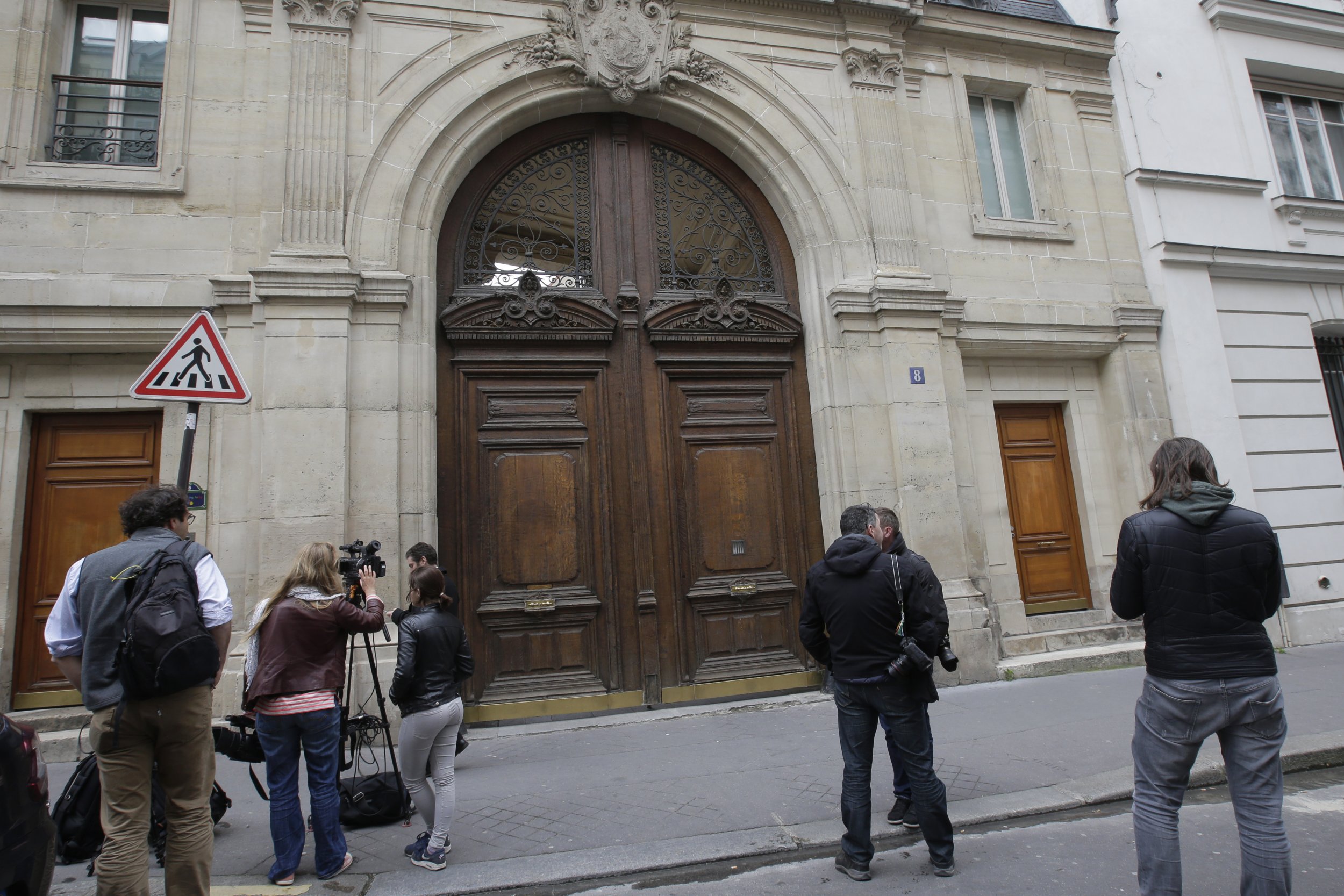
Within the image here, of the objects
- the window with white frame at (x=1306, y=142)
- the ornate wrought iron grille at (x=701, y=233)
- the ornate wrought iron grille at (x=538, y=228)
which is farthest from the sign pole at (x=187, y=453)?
the window with white frame at (x=1306, y=142)

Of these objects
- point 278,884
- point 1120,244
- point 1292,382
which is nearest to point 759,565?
point 278,884

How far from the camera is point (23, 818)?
278cm

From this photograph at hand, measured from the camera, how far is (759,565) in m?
7.57

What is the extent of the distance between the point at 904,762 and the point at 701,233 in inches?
236

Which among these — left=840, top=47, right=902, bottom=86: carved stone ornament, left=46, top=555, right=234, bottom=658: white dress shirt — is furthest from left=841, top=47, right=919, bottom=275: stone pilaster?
left=46, top=555, right=234, bottom=658: white dress shirt

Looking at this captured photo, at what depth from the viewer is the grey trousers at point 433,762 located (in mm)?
3797

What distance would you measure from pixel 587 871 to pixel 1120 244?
30.8 feet

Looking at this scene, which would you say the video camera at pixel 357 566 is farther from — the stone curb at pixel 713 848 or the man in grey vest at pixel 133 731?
the stone curb at pixel 713 848

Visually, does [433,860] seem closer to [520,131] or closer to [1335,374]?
[520,131]

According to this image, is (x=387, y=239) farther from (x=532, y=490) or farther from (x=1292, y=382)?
(x=1292, y=382)

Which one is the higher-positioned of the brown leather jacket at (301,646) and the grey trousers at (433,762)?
the brown leather jacket at (301,646)

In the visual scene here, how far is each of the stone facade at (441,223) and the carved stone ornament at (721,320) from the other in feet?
1.25

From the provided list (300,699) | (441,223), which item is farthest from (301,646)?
(441,223)

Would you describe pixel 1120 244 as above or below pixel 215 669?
above
